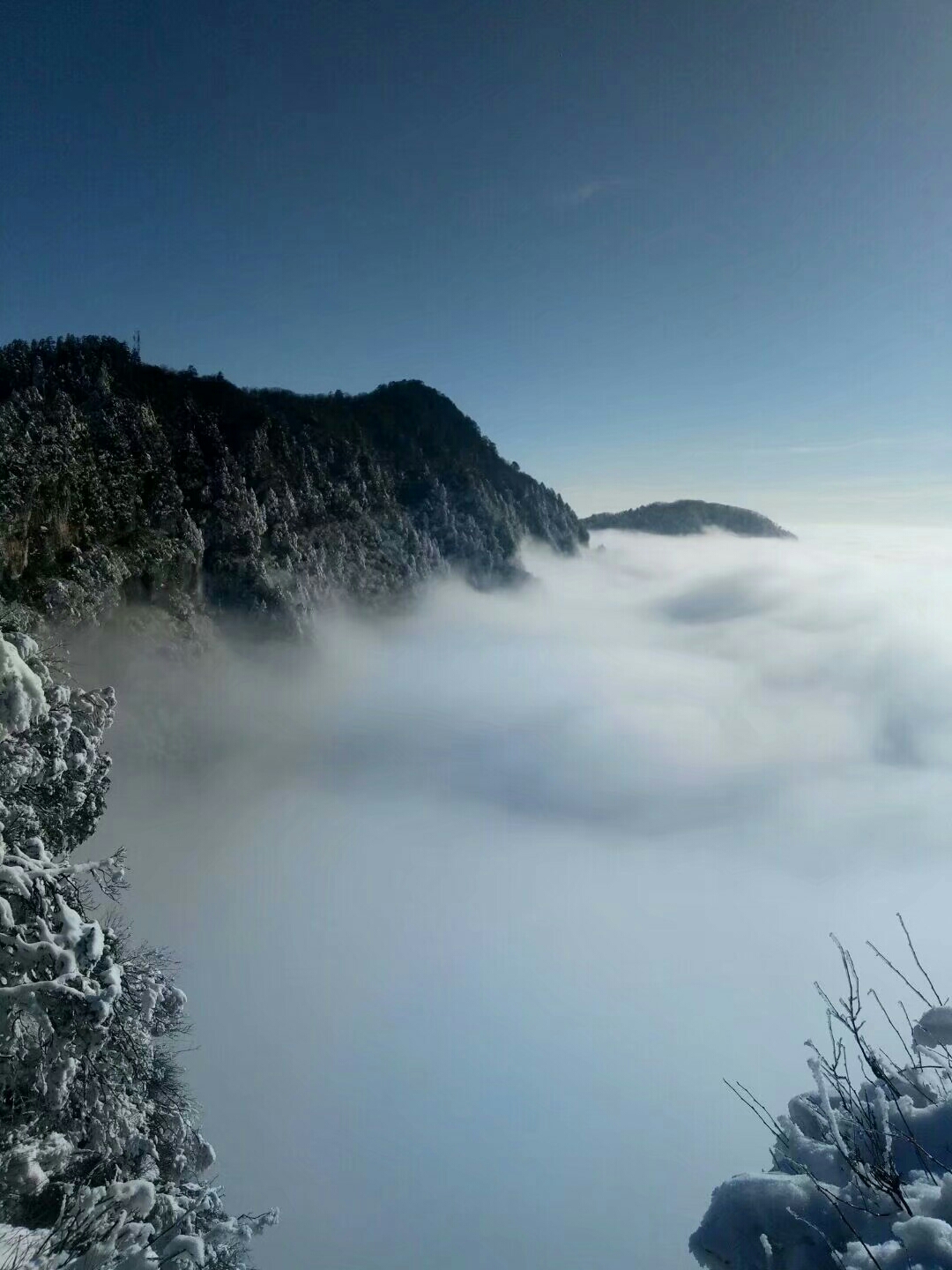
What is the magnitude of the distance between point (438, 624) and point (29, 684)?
9733cm

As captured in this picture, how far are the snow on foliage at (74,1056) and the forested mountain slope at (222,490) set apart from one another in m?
22.8

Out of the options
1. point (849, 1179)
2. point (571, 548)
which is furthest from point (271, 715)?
point (571, 548)

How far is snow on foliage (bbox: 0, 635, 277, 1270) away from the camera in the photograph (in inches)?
251

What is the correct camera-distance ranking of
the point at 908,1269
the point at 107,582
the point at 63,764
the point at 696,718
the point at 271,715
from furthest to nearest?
1. the point at 696,718
2. the point at 271,715
3. the point at 107,582
4. the point at 63,764
5. the point at 908,1269

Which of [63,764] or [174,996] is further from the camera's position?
[174,996]

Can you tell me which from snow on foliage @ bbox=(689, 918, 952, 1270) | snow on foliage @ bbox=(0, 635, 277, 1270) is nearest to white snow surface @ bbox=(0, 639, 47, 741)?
snow on foliage @ bbox=(0, 635, 277, 1270)

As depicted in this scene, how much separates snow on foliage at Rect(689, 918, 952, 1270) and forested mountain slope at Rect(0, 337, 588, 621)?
33829 millimetres

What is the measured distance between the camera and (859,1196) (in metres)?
4.43

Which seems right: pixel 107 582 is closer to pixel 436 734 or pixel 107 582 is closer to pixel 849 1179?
pixel 849 1179

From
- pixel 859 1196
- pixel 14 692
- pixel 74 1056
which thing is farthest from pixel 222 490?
pixel 859 1196

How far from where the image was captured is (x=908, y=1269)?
3502 millimetres

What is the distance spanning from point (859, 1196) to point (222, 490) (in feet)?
208

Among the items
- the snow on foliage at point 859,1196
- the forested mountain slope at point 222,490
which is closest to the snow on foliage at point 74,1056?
the snow on foliage at point 859,1196

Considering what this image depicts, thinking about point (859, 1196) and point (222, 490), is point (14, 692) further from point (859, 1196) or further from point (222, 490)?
point (222, 490)
